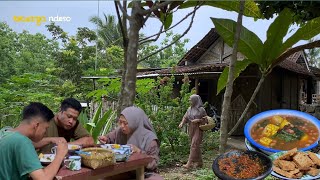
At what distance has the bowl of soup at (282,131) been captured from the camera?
3277 millimetres

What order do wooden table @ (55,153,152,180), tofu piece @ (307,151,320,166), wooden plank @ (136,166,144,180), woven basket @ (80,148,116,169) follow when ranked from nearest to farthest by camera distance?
wooden table @ (55,153,152,180) < woven basket @ (80,148,116,169) < wooden plank @ (136,166,144,180) < tofu piece @ (307,151,320,166)

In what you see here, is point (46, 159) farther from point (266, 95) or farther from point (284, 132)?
point (266, 95)

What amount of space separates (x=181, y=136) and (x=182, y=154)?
1.44 feet

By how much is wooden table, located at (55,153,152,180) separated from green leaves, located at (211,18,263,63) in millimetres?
1450

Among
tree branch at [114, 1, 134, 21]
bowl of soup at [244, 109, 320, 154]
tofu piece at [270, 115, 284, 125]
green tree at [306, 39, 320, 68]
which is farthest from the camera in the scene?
green tree at [306, 39, 320, 68]

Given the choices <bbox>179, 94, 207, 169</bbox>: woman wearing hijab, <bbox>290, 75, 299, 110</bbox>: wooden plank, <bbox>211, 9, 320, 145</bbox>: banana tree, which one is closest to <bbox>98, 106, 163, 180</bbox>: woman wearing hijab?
<bbox>211, 9, 320, 145</bbox>: banana tree

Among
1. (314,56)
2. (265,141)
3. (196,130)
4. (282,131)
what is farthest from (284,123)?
(314,56)

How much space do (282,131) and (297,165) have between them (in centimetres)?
67

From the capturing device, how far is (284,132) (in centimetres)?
343

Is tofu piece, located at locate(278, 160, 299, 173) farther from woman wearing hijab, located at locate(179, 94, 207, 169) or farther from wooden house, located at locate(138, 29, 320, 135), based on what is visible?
wooden house, located at locate(138, 29, 320, 135)

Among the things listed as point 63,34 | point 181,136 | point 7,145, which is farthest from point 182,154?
point 63,34

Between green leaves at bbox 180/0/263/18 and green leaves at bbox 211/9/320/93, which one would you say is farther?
green leaves at bbox 211/9/320/93

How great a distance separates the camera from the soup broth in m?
3.31

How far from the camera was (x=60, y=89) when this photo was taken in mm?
11922
